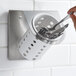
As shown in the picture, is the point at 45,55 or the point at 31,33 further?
the point at 45,55

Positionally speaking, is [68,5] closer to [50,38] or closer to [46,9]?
[46,9]

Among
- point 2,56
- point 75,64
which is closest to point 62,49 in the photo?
point 75,64

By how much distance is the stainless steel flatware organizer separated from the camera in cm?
52

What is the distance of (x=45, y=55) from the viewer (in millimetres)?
654

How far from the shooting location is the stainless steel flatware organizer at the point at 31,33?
523 mm

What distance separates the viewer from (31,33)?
538 mm

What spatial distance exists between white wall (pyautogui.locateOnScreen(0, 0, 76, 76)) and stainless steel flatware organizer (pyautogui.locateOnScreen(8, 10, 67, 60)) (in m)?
0.02

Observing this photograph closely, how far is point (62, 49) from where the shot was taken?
26.2 inches

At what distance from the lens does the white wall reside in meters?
0.62

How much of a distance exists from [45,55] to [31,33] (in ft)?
0.45

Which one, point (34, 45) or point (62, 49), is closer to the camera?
point (34, 45)

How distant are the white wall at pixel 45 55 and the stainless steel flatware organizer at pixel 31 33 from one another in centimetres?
2

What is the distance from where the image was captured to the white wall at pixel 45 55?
2.02 ft

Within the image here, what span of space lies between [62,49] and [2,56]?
17 centimetres
